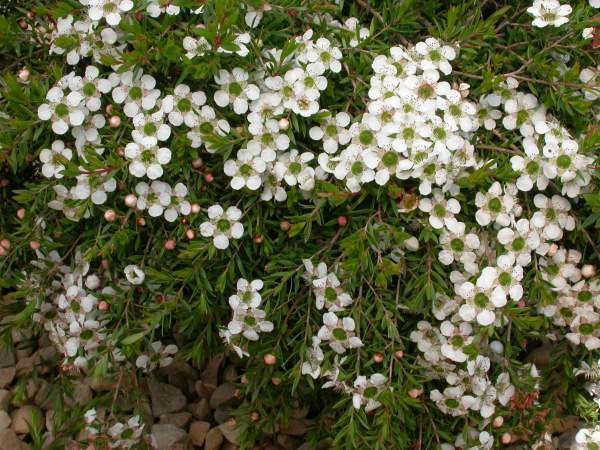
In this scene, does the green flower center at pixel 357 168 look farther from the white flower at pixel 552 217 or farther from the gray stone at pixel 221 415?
the gray stone at pixel 221 415

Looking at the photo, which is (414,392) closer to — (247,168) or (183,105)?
(247,168)

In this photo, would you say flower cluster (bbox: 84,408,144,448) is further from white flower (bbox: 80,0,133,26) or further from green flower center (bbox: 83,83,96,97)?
white flower (bbox: 80,0,133,26)

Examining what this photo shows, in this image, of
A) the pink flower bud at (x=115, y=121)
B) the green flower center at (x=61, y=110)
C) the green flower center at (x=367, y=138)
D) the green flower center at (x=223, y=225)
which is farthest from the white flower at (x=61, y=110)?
the green flower center at (x=367, y=138)

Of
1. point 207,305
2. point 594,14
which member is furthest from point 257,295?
point 594,14

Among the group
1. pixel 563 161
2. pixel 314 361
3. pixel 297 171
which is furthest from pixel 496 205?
pixel 314 361

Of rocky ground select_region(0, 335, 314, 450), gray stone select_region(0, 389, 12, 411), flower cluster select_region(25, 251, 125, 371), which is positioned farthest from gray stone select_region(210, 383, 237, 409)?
gray stone select_region(0, 389, 12, 411)

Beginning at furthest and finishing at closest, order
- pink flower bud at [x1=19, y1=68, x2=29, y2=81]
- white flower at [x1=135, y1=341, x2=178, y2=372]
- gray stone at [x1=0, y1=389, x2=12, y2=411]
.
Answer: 1. gray stone at [x1=0, y1=389, x2=12, y2=411]
2. white flower at [x1=135, y1=341, x2=178, y2=372]
3. pink flower bud at [x1=19, y1=68, x2=29, y2=81]
